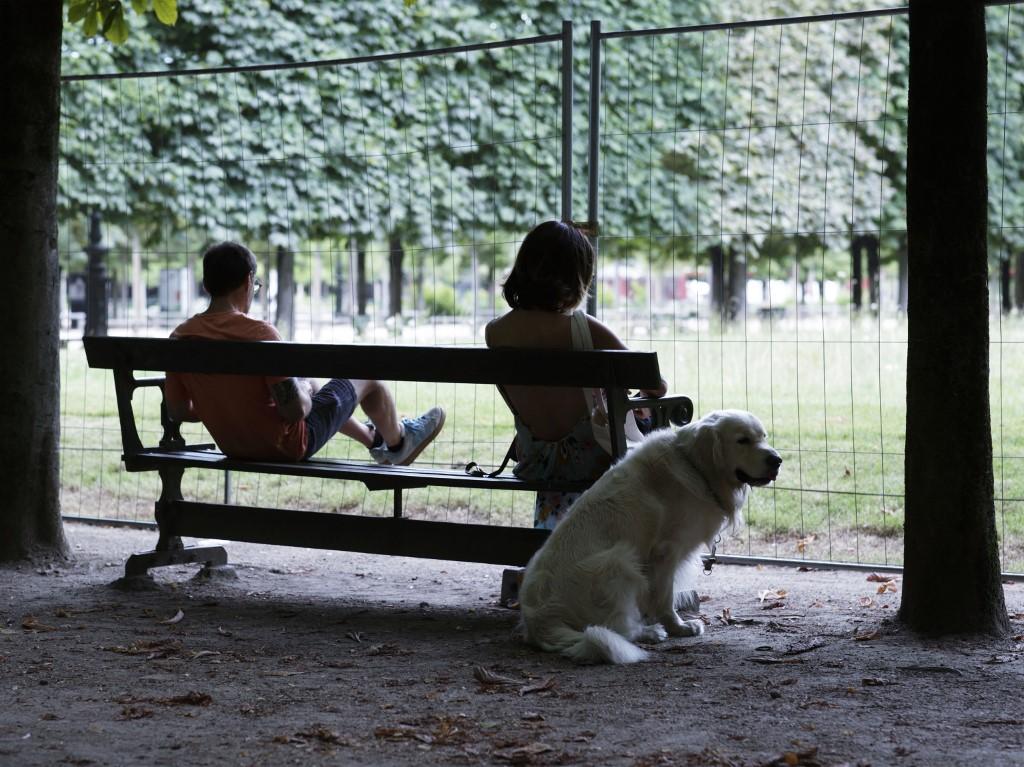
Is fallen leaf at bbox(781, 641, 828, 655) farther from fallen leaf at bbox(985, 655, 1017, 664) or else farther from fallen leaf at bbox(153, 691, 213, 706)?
fallen leaf at bbox(153, 691, 213, 706)

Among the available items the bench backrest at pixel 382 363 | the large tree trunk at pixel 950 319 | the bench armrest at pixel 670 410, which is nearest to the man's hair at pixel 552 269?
the bench backrest at pixel 382 363

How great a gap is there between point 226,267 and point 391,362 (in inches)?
45.3

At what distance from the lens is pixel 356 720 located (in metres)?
3.87

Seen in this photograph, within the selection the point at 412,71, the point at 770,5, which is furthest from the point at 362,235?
the point at 770,5

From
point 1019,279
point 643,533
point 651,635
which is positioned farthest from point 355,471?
point 1019,279

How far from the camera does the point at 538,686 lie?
4215mm

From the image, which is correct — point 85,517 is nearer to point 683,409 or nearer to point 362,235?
point 683,409

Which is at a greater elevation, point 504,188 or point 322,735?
point 504,188

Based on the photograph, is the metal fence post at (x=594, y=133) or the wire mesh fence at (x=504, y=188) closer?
the metal fence post at (x=594, y=133)

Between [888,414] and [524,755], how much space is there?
8.04 m

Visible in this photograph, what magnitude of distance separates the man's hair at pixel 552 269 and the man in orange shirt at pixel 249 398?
1080 mm

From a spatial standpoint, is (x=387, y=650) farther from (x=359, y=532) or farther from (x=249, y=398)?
(x=249, y=398)

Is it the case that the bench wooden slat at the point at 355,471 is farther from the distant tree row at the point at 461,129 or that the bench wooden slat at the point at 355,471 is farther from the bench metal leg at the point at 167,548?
the distant tree row at the point at 461,129

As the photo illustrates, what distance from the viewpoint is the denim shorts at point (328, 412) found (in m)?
5.98
